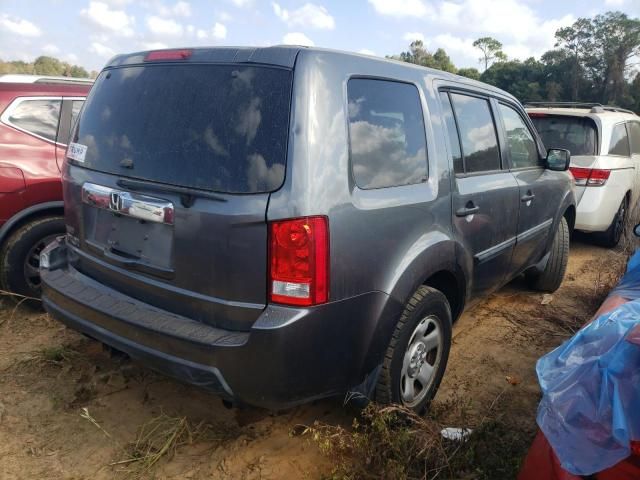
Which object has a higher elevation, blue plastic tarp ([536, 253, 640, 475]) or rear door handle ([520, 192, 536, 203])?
rear door handle ([520, 192, 536, 203])

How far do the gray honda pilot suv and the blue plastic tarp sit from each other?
2.47 ft

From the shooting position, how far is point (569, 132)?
595 cm

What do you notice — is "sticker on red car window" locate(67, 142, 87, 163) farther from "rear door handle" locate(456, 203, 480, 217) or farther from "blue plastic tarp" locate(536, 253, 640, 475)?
"blue plastic tarp" locate(536, 253, 640, 475)

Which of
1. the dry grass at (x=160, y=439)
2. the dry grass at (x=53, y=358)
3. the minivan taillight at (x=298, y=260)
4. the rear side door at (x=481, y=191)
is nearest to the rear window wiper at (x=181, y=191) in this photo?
the minivan taillight at (x=298, y=260)

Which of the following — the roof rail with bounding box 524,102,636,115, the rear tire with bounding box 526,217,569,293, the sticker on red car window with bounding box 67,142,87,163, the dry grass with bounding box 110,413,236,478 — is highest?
the roof rail with bounding box 524,102,636,115

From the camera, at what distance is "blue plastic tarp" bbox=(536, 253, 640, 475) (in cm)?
151

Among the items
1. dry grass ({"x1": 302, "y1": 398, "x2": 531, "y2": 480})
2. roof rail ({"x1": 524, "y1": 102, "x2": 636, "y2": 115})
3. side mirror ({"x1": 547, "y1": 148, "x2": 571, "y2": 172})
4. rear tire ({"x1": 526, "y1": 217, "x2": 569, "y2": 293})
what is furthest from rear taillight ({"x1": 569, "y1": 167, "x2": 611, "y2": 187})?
dry grass ({"x1": 302, "y1": 398, "x2": 531, "y2": 480})

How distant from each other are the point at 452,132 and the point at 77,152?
6.71 feet

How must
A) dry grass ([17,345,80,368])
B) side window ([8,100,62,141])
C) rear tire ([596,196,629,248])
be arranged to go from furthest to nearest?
rear tire ([596,196,629,248]) → side window ([8,100,62,141]) → dry grass ([17,345,80,368])

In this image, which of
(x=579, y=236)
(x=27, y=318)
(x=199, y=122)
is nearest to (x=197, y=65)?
(x=199, y=122)

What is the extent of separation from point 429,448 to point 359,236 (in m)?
0.98

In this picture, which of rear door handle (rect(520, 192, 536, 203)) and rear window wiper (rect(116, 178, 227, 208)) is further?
rear door handle (rect(520, 192, 536, 203))

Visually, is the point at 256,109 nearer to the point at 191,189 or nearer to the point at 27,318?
the point at 191,189

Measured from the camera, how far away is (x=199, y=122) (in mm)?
2146
